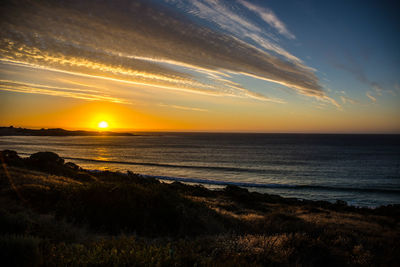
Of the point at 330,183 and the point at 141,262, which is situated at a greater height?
the point at 141,262

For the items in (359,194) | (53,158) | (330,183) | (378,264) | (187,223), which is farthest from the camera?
(330,183)

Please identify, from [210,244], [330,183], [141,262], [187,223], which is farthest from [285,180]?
[141,262]

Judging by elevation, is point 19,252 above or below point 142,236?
above

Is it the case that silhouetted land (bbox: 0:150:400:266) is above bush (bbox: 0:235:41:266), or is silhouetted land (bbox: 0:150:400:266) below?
below

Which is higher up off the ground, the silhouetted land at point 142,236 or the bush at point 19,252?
the bush at point 19,252

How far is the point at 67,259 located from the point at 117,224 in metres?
3.92

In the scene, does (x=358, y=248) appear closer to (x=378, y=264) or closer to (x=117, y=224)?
(x=378, y=264)

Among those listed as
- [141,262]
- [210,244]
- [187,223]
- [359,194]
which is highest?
[141,262]

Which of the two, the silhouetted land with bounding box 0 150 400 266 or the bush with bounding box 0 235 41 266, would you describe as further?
the silhouetted land with bounding box 0 150 400 266

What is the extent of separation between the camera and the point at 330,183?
34188mm

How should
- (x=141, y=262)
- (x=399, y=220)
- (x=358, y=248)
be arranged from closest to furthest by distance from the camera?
(x=141, y=262) < (x=358, y=248) < (x=399, y=220)

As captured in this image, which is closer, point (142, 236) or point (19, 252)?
point (19, 252)

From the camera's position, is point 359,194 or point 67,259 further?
point 359,194

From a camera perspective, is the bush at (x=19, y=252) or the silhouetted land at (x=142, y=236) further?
the silhouetted land at (x=142, y=236)
